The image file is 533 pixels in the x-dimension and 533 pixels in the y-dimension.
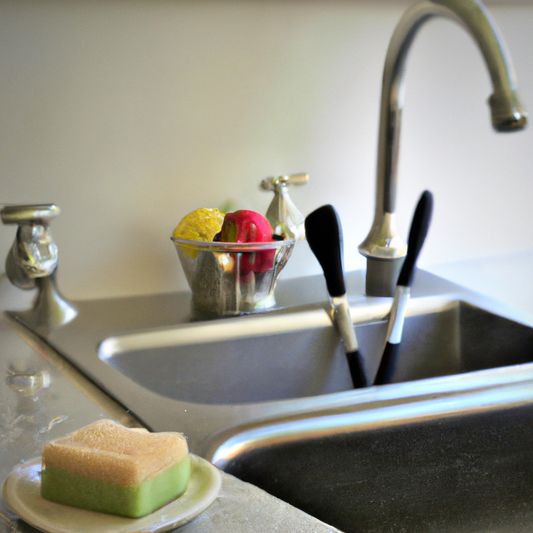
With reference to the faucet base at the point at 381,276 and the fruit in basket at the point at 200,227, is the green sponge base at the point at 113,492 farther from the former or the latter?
the faucet base at the point at 381,276

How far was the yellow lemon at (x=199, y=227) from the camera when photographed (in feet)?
2.79

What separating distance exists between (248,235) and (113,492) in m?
0.51

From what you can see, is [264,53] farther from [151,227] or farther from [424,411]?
[424,411]


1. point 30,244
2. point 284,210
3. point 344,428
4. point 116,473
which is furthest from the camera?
point 284,210

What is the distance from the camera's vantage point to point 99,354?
724 millimetres

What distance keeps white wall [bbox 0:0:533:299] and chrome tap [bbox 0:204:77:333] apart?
8 cm

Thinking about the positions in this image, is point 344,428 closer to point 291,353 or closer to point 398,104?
point 291,353

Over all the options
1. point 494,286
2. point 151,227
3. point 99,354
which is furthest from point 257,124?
point 494,286

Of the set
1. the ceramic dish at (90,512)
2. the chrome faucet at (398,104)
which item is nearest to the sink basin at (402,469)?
the ceramic dish at (90,512)

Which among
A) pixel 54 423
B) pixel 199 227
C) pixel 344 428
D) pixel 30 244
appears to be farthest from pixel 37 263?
pixel 344 428

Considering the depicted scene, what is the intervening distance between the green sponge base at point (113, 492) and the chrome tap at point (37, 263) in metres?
0.46

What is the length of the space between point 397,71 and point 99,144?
17.8 inches

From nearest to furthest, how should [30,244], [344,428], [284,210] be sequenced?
[344,428] < [30,244] < [284,210]

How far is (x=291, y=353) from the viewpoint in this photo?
85 cm
